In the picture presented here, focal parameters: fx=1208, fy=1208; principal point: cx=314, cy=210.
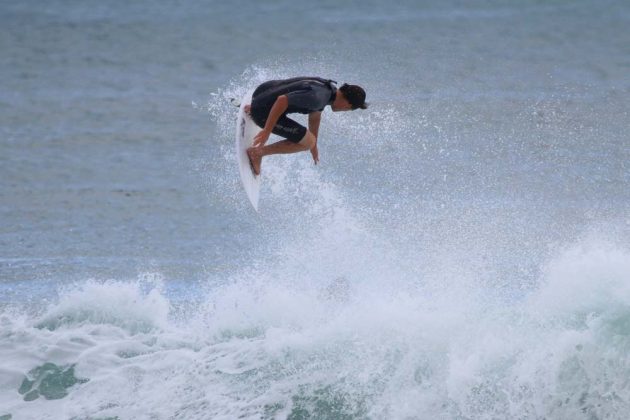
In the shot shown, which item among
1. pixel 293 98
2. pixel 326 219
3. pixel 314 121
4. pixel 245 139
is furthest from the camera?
pixel 326 219

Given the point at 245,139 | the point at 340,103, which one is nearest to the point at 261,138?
the point at 245,139

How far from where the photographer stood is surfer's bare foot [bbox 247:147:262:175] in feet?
27.6

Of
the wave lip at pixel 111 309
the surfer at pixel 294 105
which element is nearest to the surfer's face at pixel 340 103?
the surfer at pixel 294 105

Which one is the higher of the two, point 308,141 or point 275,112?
point 275,112

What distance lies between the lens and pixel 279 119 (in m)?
8.09

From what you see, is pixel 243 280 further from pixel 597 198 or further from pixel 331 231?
pixel 597 198

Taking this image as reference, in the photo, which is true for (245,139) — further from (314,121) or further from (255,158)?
(314,121)

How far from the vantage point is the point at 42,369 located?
8250 mm

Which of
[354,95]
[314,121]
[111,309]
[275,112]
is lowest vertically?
[111,309]

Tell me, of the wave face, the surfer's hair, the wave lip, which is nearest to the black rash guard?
the surfer's hair

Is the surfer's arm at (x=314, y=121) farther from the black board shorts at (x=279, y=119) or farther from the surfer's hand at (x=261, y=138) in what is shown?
the surfer's hand at (x=261, y=138)

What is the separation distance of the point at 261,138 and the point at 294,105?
511 millimetres

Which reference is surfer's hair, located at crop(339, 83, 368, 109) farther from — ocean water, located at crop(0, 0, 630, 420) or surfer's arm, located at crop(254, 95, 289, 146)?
ocean water, located at crop(0, 0, 630, 420)

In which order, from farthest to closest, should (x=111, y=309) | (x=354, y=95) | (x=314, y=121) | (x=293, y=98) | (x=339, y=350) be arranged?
(x=111, y=309), (x=314, y=121), (x=339, y=350), (x=293, y=98), (x=354, y=95)
